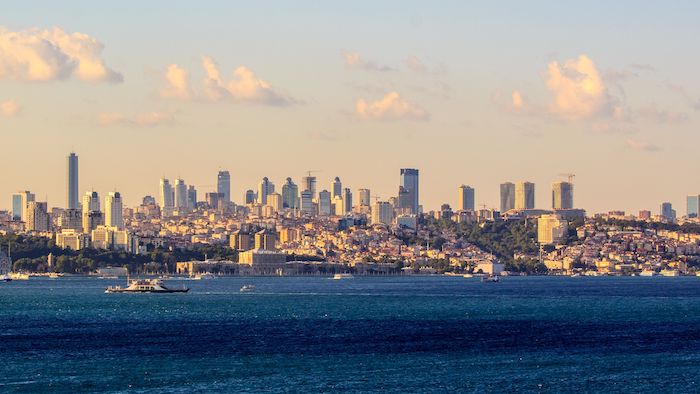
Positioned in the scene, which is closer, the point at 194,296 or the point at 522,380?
the point at 522,380

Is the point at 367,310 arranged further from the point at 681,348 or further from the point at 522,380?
the point at 522,380

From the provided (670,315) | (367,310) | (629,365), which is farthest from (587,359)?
(367,310)

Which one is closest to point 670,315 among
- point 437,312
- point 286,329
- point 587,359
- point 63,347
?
point 437,312

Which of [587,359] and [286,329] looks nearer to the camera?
[587,359]

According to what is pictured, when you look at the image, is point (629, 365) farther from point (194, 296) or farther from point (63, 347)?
point (194, 296)

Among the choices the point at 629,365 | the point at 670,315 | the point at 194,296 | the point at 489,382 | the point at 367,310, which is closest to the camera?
the point at 489,382

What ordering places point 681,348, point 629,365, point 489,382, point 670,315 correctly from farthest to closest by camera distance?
point 670,315 < point 681,348 < point 629,365 < point 489,382
